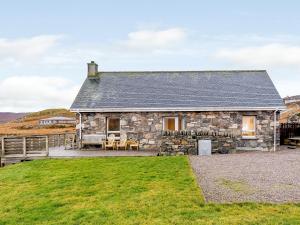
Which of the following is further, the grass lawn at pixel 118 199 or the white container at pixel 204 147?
the white container at pixel 204 147

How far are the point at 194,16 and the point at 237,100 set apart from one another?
341 inches

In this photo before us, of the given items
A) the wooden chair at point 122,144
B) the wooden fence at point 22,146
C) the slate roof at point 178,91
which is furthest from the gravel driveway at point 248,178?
the wooden fence at point 22,146

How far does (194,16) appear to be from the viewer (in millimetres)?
26953

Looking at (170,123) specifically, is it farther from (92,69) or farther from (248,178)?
(248,178)

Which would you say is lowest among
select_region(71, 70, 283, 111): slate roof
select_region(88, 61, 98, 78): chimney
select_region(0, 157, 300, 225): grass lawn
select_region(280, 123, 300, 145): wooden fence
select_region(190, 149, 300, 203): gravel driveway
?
select_region(0, 157, 300, 225): grass lawn

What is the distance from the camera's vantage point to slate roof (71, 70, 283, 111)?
22156 mm

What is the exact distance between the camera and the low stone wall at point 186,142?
1847 centimetres

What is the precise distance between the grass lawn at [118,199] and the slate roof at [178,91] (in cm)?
794

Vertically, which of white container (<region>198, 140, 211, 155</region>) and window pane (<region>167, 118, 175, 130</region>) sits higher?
window pane (<region>167, 118, 175, 130</region>)

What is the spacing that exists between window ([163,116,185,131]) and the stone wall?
0.37 m

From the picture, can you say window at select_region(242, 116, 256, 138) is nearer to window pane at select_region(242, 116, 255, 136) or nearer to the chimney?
window pane at select_region(242, 116, 255, 136)

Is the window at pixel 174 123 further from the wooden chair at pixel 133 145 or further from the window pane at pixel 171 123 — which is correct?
the wooden chair at pixel 133 145

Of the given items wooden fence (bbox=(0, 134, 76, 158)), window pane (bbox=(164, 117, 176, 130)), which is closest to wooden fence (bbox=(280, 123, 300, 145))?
window pane (bbox=(164, 117, 176, 130))

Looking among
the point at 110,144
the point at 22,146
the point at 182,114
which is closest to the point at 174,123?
the point at 182,114
